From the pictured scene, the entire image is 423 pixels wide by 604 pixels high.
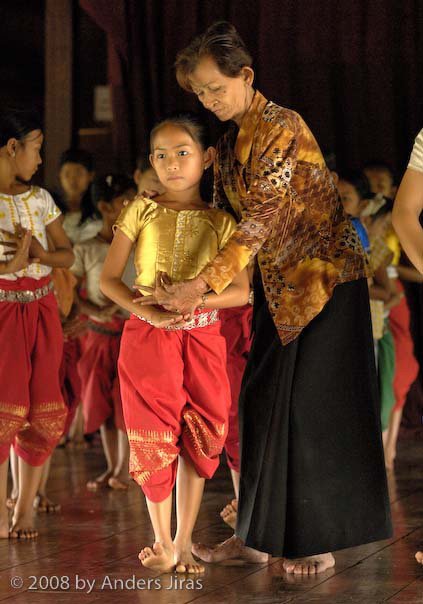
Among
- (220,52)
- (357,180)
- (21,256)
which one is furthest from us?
(357,180)

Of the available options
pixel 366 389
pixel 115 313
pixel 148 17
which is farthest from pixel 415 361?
pixel 366 389

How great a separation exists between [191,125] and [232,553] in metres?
1.30

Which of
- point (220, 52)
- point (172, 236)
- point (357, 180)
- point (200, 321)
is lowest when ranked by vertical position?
point (200, 321)

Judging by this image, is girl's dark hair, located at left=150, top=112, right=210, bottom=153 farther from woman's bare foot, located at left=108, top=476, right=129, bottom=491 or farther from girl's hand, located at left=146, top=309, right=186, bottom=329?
woman's bare foot, located at left=108, top=476, right=129, bottom=491

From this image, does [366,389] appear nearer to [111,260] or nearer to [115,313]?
[111,260]

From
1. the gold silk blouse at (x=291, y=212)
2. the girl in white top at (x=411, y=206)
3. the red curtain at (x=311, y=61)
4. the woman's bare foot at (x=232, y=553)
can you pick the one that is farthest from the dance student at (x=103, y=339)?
the girl in white top at (x=411, y=206)

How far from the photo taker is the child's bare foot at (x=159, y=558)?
3.48 m

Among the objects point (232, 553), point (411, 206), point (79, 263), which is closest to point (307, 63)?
point (79, 263)

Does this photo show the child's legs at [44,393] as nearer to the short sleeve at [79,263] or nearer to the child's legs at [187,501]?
the child's legs at [187,501]

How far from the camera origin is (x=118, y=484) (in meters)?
5.22

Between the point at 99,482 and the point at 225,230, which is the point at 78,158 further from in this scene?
the point at 225,230

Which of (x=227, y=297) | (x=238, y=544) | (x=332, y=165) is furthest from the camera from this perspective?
(x=332, y=165)

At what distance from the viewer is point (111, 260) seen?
354 cm

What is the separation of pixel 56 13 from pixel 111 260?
14.3ft
